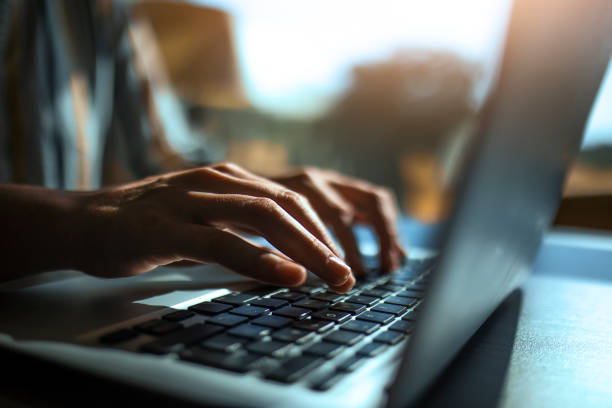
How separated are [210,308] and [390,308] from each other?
0.17 metres

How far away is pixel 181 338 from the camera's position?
0.33m

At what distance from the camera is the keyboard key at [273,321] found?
1.21ft

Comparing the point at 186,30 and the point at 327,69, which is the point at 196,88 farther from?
the point at 327,69

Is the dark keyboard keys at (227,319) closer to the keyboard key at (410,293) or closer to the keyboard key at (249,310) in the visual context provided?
the keyboard key at (249,310)

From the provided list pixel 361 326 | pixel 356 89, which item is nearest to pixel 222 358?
pixel 361 326

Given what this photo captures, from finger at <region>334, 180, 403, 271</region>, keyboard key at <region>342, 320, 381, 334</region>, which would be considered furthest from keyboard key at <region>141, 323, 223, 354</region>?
finger at <region>334, 180, 403, 271</region>

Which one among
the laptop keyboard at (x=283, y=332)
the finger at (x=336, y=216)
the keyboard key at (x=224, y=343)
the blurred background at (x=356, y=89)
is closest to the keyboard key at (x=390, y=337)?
the laptop keyboard at (x=283, y=332)

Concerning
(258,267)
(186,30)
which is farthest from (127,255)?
(186,30)

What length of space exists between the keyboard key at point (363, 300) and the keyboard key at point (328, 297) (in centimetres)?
1

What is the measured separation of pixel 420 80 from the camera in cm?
382

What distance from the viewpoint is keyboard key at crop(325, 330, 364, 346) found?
Answer: 333 mm

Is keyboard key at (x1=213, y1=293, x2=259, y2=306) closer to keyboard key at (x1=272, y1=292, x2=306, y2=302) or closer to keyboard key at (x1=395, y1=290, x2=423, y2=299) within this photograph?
keyboard key at (x1=272, y1=292, x2=306, y2=302)

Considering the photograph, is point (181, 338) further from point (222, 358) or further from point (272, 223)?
point (272, 223)

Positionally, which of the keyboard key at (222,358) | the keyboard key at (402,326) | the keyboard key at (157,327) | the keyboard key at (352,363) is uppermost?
the keyboard key at (222,358)
